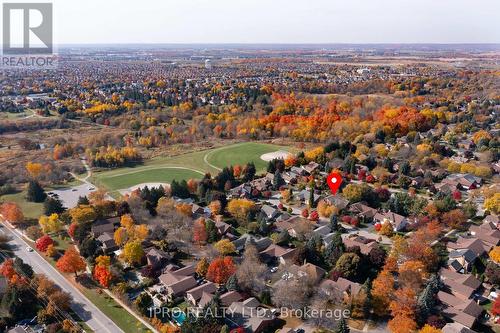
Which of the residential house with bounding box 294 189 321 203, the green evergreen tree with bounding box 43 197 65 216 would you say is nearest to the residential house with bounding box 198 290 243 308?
the residential house with bounding box 294 189 321 203

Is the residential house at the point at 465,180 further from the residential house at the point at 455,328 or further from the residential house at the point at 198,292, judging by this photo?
the residential house at the point at 198,292

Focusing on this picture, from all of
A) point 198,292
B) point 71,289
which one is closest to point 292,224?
point 198,292

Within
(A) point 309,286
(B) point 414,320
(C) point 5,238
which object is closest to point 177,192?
(C) point 5,238

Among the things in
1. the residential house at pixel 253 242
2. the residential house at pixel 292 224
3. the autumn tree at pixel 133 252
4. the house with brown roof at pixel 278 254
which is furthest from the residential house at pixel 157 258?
the residential house at pixel 292 224

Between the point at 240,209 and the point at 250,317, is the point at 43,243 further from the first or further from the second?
the point at 250,317

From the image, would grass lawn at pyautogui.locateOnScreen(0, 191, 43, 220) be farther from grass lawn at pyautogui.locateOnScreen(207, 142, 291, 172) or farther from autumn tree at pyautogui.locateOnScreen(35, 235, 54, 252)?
grass lawn at pyautogui.locateOnScreen(207, 142, 291, 172)

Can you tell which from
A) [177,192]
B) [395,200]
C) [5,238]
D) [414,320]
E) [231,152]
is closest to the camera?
[414,320]

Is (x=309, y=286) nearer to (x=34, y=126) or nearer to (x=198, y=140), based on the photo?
(x=198, y=140)
